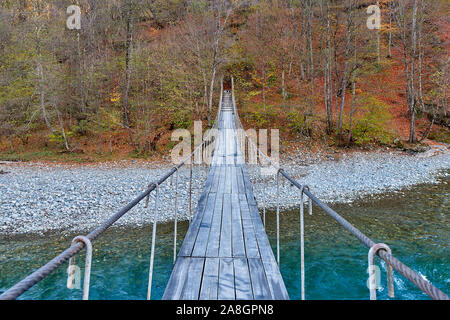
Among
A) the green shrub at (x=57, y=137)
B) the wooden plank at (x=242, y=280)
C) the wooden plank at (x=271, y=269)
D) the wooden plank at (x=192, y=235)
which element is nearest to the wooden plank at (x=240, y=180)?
the wooden plank at (x=192, y=235)

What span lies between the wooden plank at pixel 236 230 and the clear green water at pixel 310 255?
1.39 metres

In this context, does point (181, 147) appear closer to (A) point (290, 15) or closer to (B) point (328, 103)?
(B) point (328, 103)

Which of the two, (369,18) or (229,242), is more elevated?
(369,18)

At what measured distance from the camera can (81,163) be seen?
12.7 meters

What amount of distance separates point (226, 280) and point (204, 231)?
1040 mm

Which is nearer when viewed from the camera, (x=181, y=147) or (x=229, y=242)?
(x=229, y=242)

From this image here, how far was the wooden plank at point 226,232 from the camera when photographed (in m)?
2.77

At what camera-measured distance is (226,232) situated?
10.7 ft

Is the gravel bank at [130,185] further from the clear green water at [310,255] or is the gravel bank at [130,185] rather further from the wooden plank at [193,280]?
the wooden plank at [193,280]
